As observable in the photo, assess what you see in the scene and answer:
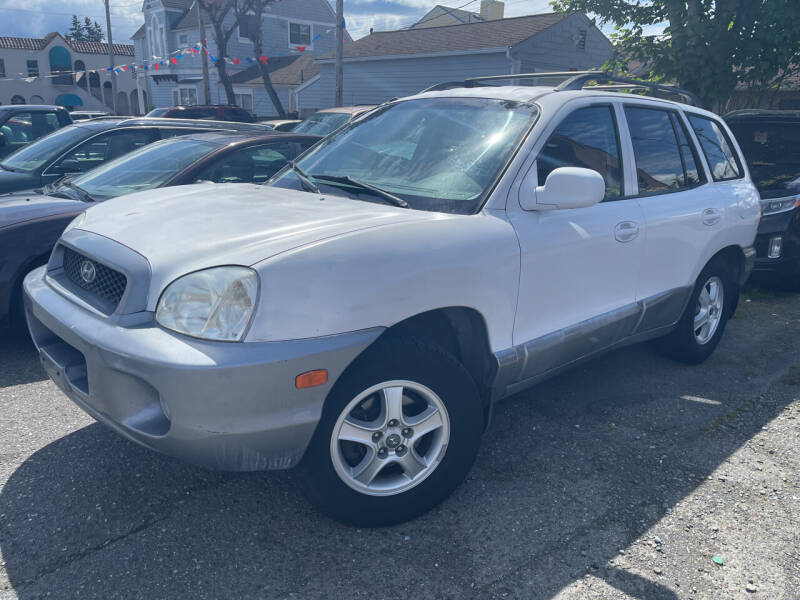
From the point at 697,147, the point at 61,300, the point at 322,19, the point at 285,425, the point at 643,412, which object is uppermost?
the point at 322,19

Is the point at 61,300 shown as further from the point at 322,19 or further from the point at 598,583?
the point at 322,19

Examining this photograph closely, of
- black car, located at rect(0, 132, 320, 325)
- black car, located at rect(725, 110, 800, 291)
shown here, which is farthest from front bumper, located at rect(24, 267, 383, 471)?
black car, located at rect(725, 110, 800, 291)

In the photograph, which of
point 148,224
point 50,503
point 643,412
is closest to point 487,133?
point 148,224

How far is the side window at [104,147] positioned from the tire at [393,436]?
4560 mm

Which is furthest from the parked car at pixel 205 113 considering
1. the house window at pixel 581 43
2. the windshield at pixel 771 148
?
the windshield at pixel 771 148

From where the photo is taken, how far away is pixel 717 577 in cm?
254

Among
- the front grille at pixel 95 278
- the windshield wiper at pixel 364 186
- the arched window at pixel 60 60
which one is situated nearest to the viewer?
the front grille at pixel 95 278

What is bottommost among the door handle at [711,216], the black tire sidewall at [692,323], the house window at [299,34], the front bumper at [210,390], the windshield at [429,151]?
the black tire sidewall at [692,323]

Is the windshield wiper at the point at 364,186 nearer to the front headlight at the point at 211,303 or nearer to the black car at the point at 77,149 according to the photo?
the front headlight at the point at 211,303

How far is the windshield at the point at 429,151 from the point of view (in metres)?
3.04

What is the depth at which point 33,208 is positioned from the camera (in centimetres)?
436

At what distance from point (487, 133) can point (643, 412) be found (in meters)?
1.95

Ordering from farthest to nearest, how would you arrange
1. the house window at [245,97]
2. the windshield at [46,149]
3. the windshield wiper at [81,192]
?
1. the house window at [245,97]
2. the windshield at [46,149]
3. the windshield wiper at [81,192]

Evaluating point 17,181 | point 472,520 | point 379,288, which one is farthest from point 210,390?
point 17,181
